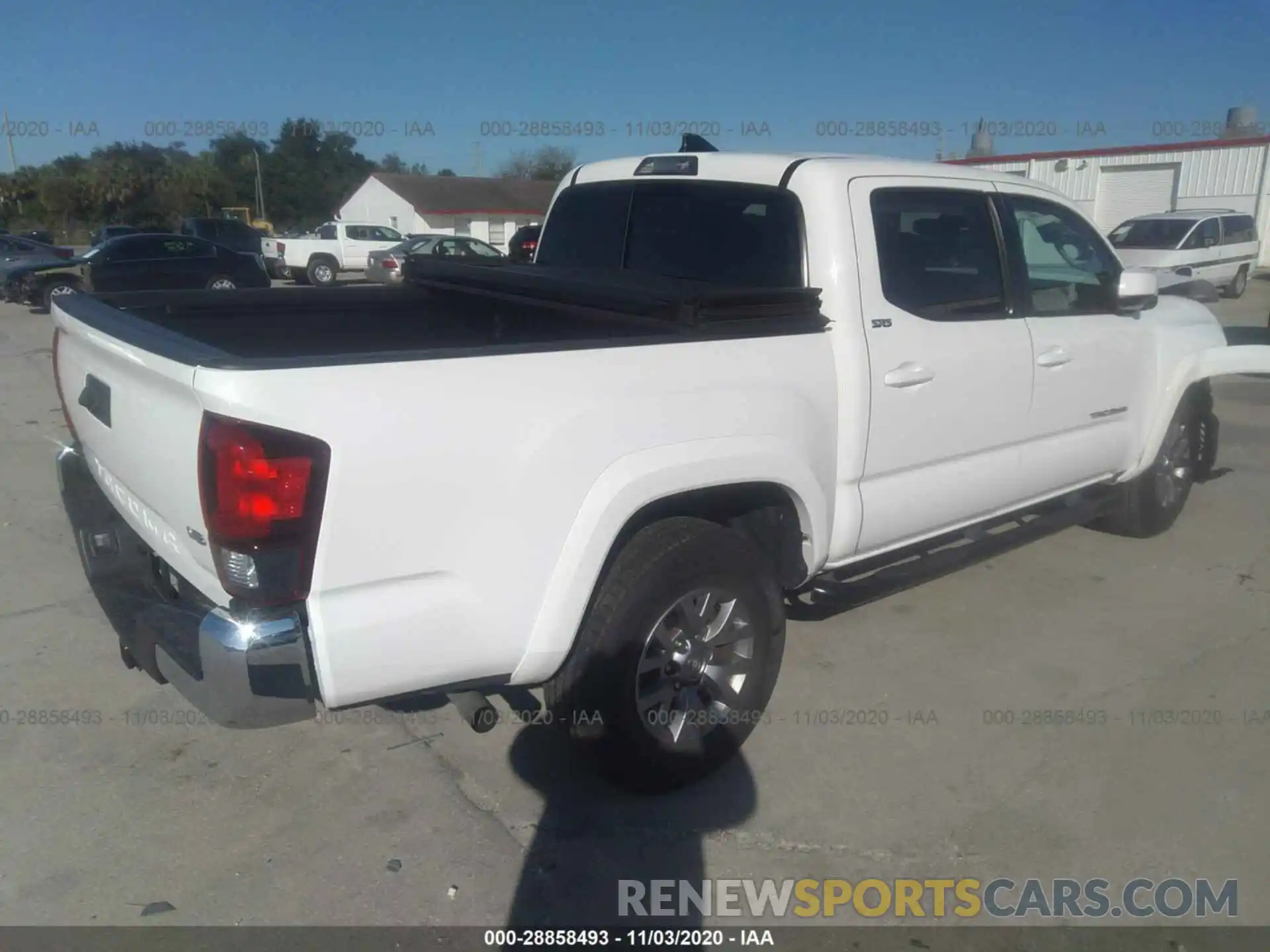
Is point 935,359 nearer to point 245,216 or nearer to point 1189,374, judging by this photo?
point 1189,374

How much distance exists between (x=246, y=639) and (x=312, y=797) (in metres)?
1.17

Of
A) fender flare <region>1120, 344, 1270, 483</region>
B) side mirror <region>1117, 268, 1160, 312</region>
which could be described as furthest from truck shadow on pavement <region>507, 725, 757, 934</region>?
fender flare <region>1120, 344, 1270, 483</region>

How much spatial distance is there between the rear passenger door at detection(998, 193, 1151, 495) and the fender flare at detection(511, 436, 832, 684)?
1.89 m

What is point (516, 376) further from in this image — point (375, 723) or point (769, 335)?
point (375, 723)

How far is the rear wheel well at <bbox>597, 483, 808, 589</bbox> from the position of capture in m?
3.14

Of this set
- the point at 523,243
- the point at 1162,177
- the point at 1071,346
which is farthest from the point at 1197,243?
the point at 1071,346

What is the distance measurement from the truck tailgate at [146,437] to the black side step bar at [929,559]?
216cm

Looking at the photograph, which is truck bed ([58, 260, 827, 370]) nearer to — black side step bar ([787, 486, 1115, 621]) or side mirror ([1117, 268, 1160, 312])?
black side step bar ([787, 486, 1115, 621])

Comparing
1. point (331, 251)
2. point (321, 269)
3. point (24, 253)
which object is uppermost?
point (24, 253)

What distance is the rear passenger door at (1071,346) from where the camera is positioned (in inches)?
169

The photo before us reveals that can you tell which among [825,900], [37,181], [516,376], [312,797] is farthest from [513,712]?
[37,181]

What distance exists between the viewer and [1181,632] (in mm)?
4645

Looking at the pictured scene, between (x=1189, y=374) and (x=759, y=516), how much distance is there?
10.7ft

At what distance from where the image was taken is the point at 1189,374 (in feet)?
17.5
